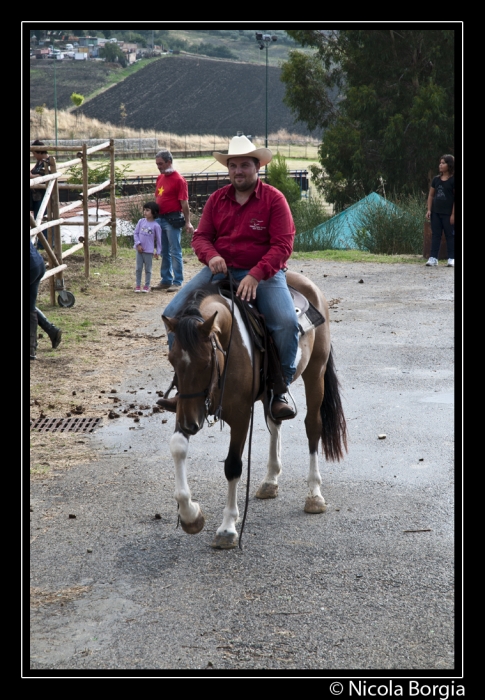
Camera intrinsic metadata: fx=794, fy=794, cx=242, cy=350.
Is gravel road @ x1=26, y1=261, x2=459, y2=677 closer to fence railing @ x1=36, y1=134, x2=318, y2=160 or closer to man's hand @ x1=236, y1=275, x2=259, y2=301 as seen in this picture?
man's hand @ x1=236, y1=275, x2=259, y2=301

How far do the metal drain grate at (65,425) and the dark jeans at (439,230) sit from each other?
1092 cm

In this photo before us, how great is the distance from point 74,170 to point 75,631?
54.4 feet

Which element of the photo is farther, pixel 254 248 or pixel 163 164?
pixel 163 164

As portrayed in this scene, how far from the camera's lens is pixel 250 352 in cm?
496

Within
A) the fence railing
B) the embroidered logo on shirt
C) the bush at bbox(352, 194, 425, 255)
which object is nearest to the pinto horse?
the embroidered logo on shirt

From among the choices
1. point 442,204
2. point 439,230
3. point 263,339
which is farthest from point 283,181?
point 263,339

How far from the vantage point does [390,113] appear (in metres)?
32.5

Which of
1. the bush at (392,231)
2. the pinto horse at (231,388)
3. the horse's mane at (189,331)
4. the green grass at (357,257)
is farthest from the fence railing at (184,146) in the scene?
the horse's mane at (189,331)

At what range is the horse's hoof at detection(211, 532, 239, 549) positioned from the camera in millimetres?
4988

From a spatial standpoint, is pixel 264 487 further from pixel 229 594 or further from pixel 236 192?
pixel 236 192

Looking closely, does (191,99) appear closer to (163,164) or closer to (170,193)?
(170,193)

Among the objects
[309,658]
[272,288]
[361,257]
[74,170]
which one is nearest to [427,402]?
[272,288]

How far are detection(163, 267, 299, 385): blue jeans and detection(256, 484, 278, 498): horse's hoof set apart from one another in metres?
0.97

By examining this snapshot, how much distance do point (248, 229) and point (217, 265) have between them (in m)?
0.35
